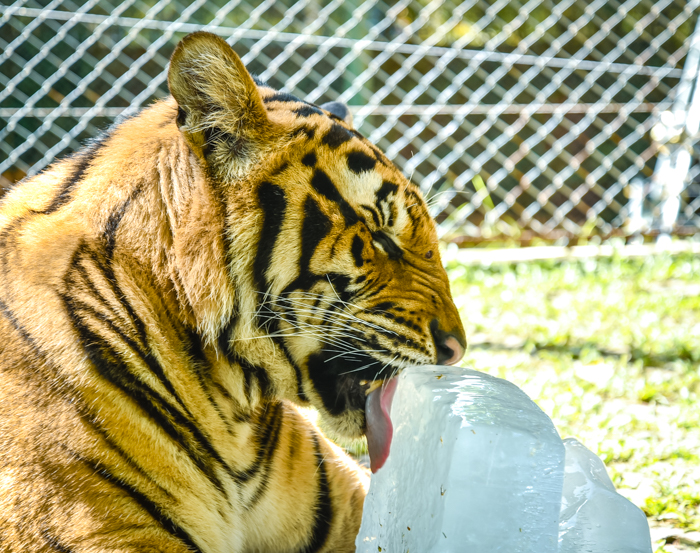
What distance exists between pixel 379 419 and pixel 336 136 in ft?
2.23

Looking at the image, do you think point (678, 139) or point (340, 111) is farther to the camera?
point (678, 139)

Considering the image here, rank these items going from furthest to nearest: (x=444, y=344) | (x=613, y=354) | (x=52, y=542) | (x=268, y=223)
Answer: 1. (x=613, y=354)
2. (x=444, y=344)
3. (x=268, y=223)
4. (x=52, y=542)

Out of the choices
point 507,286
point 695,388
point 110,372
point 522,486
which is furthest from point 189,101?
point 507,286

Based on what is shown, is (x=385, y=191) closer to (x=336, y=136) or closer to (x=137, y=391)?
(x=336, y=136)

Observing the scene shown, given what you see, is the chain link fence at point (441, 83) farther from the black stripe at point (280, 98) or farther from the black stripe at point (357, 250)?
the black stripe at point (357, 250)

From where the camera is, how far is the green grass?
7.05ft

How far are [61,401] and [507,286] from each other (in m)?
3.13

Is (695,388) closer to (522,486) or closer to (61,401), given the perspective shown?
(522,486)

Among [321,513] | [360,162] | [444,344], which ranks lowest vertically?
[321,513]

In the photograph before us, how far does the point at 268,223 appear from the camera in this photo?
4.74ft

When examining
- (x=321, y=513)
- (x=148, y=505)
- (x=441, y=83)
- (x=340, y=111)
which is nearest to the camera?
(x=148, y=505)

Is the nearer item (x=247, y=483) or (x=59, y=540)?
(x=59, y=540)

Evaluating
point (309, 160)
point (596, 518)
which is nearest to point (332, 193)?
point (309, 160)

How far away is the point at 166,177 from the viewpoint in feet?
4.79
